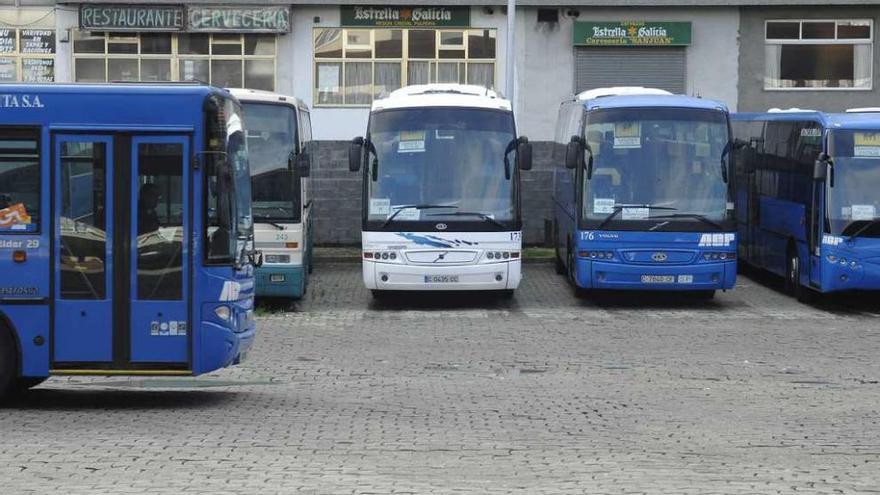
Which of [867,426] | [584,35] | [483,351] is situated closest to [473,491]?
[867,426]

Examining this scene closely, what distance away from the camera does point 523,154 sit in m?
22.1

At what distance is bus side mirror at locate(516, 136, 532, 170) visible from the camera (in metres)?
22.0

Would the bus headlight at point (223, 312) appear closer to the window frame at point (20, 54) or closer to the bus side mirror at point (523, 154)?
the bus side mirror at point (523, 154)

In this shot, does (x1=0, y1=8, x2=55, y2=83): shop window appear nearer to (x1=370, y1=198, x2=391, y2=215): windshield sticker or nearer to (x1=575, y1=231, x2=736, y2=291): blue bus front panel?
(x1=370, y1=198, x2=391, y2=215): windshield sticker

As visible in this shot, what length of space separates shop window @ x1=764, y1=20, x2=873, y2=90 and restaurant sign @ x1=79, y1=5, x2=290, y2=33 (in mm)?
10441

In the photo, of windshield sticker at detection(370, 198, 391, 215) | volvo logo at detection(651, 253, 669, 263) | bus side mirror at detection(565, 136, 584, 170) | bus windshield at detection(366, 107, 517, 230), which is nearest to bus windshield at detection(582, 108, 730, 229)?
bus side mirror at detection(565, 136, 584, 170)

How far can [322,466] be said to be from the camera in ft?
31.6

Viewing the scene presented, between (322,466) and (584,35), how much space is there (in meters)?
23.8

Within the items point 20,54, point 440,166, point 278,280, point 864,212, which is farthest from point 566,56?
point 278,280

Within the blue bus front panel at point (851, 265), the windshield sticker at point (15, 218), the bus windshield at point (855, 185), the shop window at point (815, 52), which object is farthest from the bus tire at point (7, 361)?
the shop window at point (815, 52)

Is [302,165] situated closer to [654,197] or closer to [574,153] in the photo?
[574,153]

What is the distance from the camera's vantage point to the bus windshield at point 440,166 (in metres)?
22.0

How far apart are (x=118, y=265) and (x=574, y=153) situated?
1167cm

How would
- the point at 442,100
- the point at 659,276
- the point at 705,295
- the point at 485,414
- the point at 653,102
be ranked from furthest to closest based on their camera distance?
the point at 705,295, the point at 653,102, the point at 442,100, the point at 659,276, the point at 485,414
